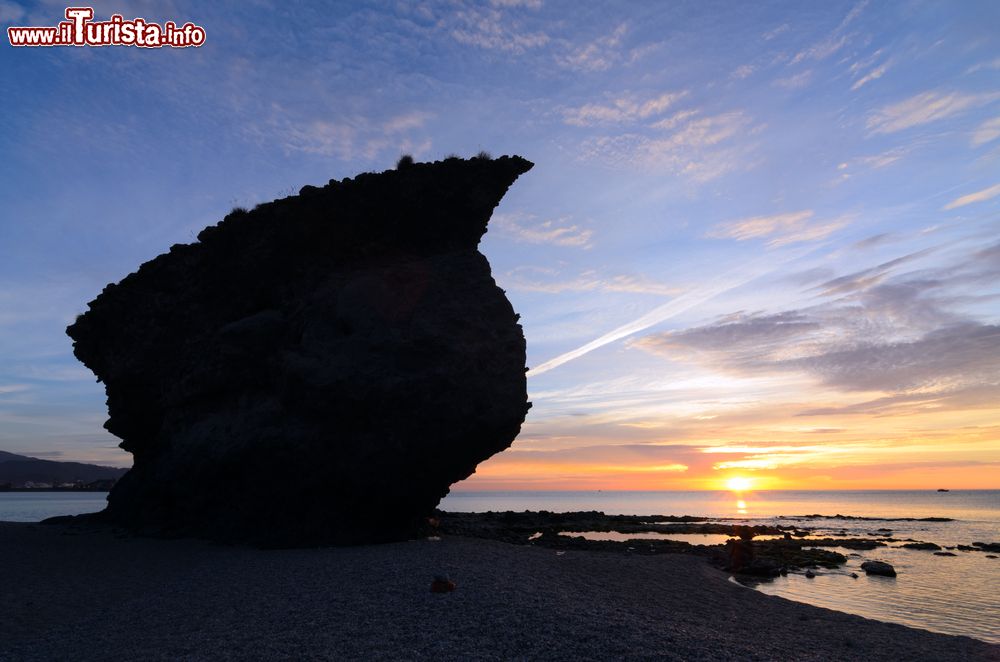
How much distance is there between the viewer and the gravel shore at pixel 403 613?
10273 mm

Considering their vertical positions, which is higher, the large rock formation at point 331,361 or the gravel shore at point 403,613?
the large rock formation at point 331,361

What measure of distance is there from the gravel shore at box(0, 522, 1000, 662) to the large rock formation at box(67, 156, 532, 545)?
10.4 ft

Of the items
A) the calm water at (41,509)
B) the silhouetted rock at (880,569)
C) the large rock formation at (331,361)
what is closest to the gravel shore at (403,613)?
the large rock formation at (331,361)

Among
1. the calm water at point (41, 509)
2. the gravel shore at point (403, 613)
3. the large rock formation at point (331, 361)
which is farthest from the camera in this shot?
the calm water at point (41, 509)

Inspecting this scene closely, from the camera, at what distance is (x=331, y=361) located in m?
22.5

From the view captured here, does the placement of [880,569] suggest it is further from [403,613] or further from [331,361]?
[331,361]

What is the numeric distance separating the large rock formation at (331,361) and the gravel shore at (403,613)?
10.4 ft

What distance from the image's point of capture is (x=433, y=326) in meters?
22.7

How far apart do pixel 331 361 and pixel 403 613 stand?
40.5 feet

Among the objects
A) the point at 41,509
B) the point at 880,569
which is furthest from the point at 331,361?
the point at 41,509

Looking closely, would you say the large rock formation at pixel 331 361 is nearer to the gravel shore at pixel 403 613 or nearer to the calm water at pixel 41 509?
the gravel shore at pixel 403 613

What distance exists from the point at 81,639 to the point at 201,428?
15.1 m

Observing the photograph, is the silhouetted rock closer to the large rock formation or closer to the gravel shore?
the gravel shore

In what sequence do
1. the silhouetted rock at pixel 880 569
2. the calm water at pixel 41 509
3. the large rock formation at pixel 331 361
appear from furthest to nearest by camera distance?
the calm water at pixel 41 509 → the silhouetted rock at pixel 880 569 → the large rock formation at pixel 331 361
